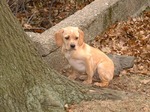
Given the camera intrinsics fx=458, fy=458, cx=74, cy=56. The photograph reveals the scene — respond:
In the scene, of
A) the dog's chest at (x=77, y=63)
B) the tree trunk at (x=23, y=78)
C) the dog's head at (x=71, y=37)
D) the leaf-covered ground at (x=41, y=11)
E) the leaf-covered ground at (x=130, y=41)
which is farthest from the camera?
the leaf-covered ground at (x=41, y=11)

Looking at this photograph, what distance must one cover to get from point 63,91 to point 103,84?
4.44 feet

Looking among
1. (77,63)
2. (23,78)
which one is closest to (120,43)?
(77,63)

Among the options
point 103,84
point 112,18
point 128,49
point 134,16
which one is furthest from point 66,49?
point 134,16

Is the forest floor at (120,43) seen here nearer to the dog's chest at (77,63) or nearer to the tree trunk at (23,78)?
the tree trunk at (23,78)

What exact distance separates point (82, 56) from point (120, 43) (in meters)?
2.52

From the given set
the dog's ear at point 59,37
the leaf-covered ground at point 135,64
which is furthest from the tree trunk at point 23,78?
the dog's ear at point 59,37

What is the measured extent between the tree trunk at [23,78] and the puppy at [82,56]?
3.30ft

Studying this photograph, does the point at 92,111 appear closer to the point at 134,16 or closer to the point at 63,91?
the point at 63,91

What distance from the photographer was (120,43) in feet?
A: 28.4

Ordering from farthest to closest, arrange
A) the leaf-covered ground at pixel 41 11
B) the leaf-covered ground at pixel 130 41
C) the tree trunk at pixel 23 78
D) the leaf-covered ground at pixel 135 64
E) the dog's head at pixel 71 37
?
the leaf-covered ground at pixel 41 11 → the leaf-covered ground at pixel 130 41 → the dog's head at pixel 71 37 → the leaf-covered ground at pixel 135 64 → the tree trunk at pixel 23 78

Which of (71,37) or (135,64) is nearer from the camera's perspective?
(71,37)

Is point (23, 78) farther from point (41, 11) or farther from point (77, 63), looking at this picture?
point (41, 11)

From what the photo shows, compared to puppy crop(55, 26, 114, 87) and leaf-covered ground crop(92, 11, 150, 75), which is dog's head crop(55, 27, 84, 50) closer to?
puppy crop(55, 26, 114, 87)

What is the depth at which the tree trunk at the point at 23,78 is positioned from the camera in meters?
4.72
